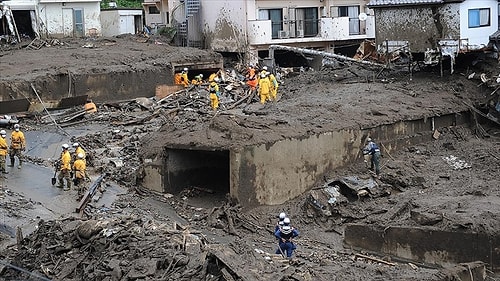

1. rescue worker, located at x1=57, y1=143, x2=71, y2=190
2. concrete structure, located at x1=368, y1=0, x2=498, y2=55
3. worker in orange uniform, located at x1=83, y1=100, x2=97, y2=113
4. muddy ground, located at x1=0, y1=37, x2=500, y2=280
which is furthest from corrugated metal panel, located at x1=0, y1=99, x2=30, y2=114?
concrete structure, located at x1=368, y1=0, x2=498, y2=55

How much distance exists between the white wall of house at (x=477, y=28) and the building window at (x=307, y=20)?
13.3 m

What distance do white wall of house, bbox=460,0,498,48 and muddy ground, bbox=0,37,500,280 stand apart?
3.53 feet

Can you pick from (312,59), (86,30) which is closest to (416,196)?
(312,59)

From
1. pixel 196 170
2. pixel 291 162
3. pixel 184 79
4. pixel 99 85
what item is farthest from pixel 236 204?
pixel 184 79

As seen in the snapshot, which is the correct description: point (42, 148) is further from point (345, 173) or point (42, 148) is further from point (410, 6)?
point (410, 6)

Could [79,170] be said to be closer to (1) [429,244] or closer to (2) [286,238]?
(2) [286,238]

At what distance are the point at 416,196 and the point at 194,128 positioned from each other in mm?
7234

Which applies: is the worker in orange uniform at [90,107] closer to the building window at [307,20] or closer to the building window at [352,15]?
the building window at [307,20]

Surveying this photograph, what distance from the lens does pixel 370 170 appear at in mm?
24453

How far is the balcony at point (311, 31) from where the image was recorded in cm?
4053

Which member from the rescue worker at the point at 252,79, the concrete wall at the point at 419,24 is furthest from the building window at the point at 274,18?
the concrete wall at the point at 419,24

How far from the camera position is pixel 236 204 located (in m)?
21.5

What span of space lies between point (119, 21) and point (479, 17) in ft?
75.4

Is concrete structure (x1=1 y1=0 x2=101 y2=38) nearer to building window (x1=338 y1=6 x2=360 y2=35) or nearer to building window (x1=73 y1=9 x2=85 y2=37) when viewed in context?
building window (x1=73 y1=9 x2=85 y2=37)
